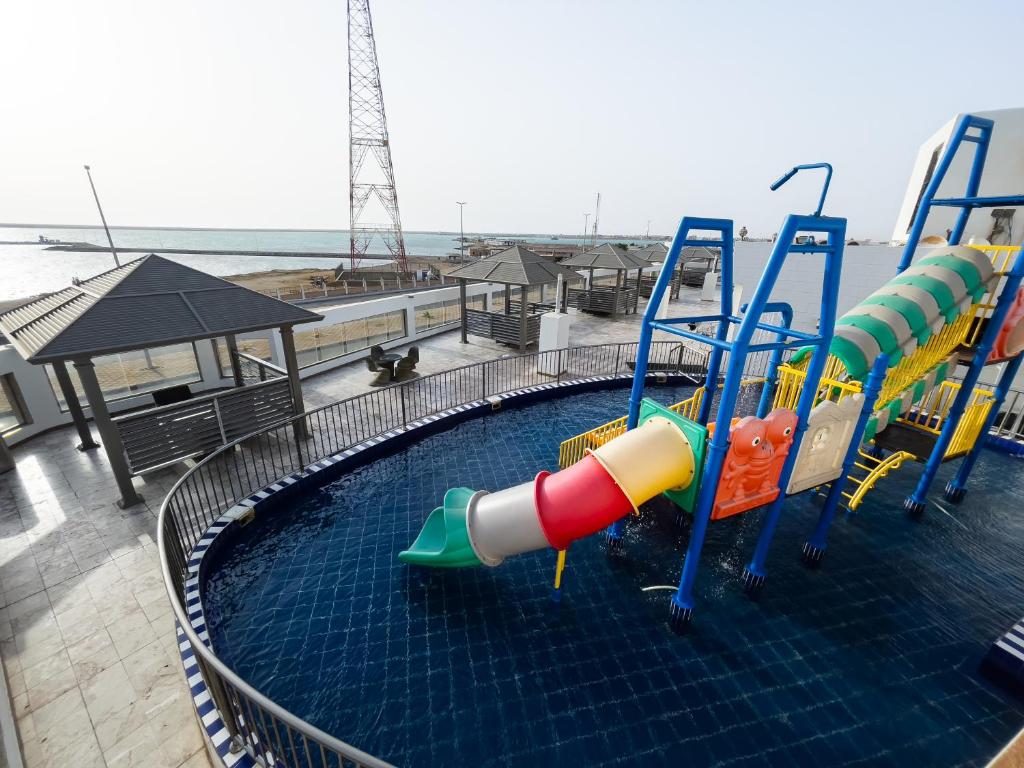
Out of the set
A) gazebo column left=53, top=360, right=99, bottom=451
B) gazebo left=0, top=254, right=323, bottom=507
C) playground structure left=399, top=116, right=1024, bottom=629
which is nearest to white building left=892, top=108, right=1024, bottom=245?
playground structure left=399, top=116, right=1024, bottom=629

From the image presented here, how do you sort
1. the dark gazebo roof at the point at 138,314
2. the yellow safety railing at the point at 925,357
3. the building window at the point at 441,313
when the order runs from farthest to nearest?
the building window at the point at 441,313
the dark gazebo roof at the point at 138,314
the yellow safety railing at the point at 925,357

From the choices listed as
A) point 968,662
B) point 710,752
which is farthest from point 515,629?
point 968,662

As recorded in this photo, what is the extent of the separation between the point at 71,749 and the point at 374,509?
415 centimetres

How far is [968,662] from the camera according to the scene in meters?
5.15

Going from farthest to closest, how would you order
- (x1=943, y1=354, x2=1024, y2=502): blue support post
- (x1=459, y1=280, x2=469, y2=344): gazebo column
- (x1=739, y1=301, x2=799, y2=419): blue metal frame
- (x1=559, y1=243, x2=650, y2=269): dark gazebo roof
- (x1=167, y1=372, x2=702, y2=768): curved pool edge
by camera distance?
(x1=559, y1=243, x2=650, y2=269): dark gazebo roof → (x1=459, y1=280, x2=469, y2=344): gazebo column → (x1=943, y1=354, x2=1024, y2=502): blue support post → (x1=739, y1=301, x2=799, y2=419): blue metal frame → (x1=167, y1=372, x2=702, y2=768): curved pool edge

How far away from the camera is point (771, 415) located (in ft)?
16.6

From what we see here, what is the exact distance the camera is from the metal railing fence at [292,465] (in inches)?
132

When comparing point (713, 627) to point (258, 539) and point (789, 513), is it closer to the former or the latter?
point (789, 513)

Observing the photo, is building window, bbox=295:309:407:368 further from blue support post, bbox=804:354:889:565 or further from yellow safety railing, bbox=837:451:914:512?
yellow safety railing, bbox=837:451:914:512

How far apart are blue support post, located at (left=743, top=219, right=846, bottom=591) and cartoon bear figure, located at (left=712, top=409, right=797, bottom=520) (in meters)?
0.12

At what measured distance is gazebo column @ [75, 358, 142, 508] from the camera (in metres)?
6.75

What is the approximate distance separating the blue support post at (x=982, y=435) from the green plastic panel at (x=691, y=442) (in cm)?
609

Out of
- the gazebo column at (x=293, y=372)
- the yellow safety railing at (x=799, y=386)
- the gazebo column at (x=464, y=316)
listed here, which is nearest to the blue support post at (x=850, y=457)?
the yellow safety railing at (x=799, y=386)

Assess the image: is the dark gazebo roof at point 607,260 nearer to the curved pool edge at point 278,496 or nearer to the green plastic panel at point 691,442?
the curved pool edge at point 278,496
